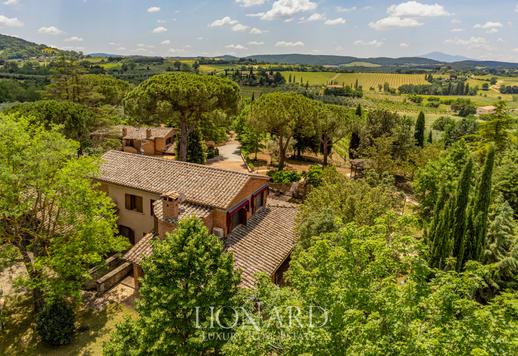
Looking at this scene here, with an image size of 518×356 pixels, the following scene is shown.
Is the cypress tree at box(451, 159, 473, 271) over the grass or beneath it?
over

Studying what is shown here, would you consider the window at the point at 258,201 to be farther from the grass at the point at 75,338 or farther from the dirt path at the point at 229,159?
the dirt path at the point at 229,159

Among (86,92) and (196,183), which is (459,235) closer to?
(196,183)

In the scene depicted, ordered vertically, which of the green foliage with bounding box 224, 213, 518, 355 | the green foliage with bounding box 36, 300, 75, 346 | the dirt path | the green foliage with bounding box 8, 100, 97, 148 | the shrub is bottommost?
the green foliage with bounding box 36, 300, 75, 346

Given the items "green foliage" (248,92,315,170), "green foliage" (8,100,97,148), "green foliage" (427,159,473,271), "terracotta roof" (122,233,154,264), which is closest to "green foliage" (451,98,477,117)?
"green foliage" (248,92,315,170)

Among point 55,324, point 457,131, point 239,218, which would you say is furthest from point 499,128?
point 457,131

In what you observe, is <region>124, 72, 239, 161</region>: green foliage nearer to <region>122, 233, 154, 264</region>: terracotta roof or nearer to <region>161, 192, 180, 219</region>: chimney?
<region>161, 192, 180, 219</region>: chimney

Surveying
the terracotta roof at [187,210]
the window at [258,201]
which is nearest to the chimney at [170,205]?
the terracotta roof at [187,210]

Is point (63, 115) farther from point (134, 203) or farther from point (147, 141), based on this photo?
point (134, 203)

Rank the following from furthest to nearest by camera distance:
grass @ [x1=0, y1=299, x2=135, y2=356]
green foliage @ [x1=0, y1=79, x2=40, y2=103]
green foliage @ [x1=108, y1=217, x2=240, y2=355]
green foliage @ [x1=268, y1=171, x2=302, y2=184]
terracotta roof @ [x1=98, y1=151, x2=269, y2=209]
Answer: green foliage @ [x1=0, y1=79, x2=40, y2=103] < green foliage @ [x1=268, y1=171, x2=302, y2=184] < terracotta roof @ [x1=98, y1=151, x2=269, y2=209] < grass @ [x1=0, y1=299, x2=135, y2=356] < green foliage @ [x1=108, y1=217, x2=240, y2=355]
